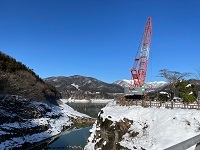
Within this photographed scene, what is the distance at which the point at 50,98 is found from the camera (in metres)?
87.5

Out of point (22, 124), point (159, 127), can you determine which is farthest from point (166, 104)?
point (22, 124)

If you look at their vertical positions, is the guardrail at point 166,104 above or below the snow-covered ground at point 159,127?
above

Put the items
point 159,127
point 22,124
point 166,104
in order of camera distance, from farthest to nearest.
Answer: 1. point 22,124
2. point 166,104
3. point 159,127

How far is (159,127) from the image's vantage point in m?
20.8

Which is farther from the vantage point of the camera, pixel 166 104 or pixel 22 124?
pixel 22 124

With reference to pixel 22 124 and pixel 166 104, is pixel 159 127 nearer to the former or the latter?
pixel 166 104

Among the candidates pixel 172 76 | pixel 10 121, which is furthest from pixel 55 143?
pixel 172 76

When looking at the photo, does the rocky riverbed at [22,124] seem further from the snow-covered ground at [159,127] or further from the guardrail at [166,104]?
the snow-covered ground at [159,127]

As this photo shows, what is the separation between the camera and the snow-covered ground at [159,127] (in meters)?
18.0

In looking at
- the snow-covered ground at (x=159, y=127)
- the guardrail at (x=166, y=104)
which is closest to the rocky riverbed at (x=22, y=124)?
the guardrail at (x=166, y=104)

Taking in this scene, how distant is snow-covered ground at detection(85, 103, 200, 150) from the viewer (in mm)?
17955

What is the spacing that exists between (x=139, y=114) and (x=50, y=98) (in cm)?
6458

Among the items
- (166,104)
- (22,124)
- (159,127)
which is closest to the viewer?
(159,127)

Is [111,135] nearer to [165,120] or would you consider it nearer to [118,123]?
[118,123]
